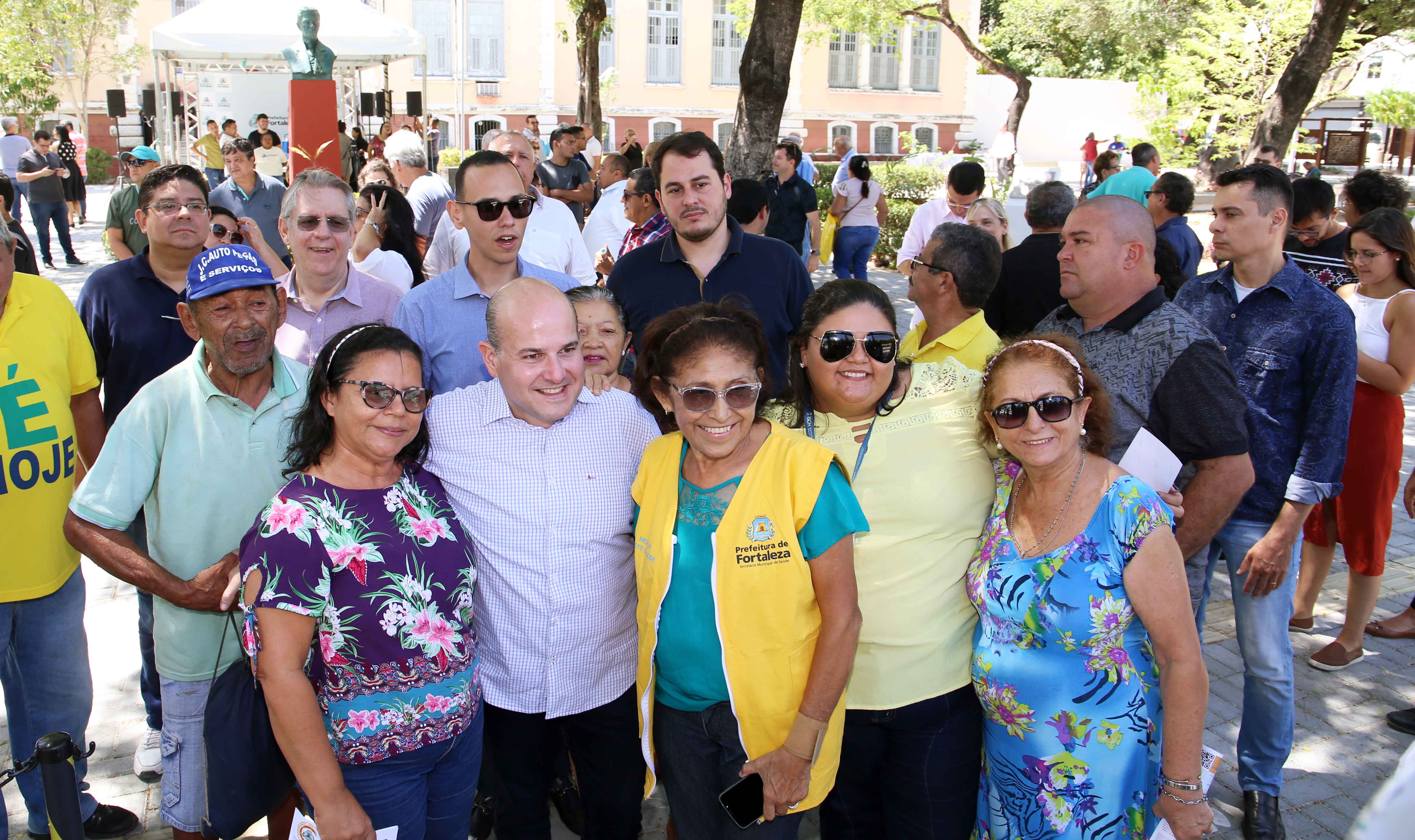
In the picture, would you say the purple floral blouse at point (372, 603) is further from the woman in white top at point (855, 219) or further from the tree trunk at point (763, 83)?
the woman in white top at point (855, 219)

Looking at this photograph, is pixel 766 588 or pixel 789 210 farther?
pixel 789 210

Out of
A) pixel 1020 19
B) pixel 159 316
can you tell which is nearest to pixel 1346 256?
pixel 159 316

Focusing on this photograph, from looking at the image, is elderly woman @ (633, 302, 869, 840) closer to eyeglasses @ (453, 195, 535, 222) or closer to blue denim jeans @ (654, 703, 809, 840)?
blue denim jeans @ (654, 703, 809, 840)

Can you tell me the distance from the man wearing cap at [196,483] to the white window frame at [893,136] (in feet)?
120

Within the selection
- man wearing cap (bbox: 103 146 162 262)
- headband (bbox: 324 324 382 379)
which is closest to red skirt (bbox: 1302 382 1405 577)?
headband (bbox: 324 324 382 379)

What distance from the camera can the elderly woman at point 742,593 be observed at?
225cm

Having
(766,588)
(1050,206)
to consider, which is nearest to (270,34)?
(1050,206)

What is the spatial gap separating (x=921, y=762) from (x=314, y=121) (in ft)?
36.0

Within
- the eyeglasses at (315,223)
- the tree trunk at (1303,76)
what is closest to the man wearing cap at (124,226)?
the eyeglasses at (315,223)

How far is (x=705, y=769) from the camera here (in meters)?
2.39

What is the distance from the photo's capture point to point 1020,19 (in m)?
40.7

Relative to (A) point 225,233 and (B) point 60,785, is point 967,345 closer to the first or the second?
(B) point 60,785

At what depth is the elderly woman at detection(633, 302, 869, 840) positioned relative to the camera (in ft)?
7.37

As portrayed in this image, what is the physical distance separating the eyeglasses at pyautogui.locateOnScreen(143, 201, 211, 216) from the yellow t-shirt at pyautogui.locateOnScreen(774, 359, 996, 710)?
2744 mm
